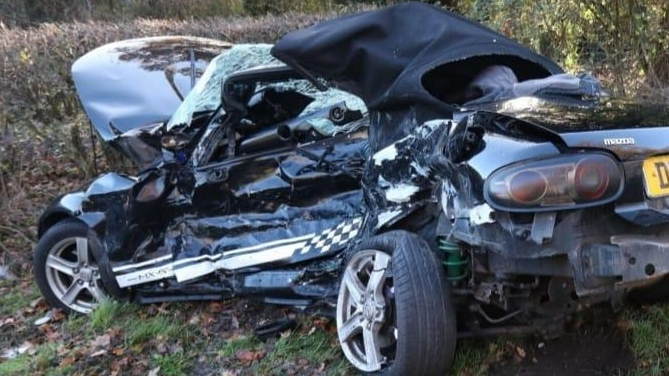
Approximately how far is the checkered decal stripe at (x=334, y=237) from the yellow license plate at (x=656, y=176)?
1.57 metres

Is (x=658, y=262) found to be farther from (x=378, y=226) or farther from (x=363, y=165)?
(x=363, y=165)

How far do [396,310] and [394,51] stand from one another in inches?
54.1

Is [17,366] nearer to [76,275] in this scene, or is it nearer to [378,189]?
[76,275]

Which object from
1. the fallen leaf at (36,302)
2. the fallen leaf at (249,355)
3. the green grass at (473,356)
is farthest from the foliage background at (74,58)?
the green grass at (473,356)

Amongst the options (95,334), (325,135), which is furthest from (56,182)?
(325,135)

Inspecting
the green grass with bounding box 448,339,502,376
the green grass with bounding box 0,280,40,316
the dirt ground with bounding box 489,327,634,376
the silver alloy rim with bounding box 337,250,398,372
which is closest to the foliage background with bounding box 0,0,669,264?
the green grass with bounding box 0,280,40,316

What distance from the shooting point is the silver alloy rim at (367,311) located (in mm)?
3400

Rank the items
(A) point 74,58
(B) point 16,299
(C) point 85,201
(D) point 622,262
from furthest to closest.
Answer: (A) point 74,58
(B) point 16,299
(C) point 85,201
(D) point 622,262

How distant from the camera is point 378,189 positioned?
12.1 ft

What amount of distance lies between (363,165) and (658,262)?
188 cm

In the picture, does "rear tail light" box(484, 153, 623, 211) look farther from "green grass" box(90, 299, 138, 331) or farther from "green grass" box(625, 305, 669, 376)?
"green grass" box(90, 299, 138, 331)

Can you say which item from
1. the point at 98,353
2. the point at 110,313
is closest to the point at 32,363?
the point at 98,353

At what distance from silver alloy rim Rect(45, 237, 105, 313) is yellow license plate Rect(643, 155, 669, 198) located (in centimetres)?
377

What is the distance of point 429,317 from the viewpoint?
10.1ft
